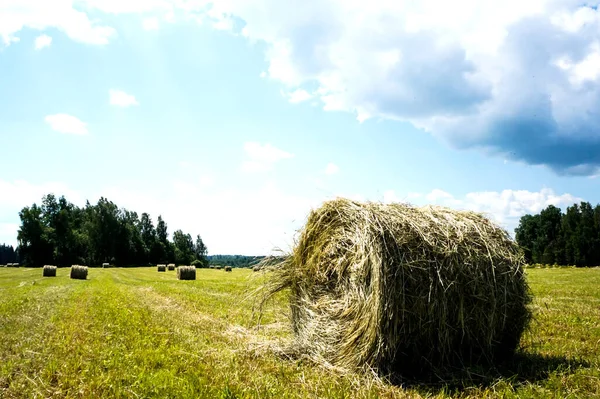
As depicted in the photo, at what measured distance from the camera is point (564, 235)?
84.1 metres

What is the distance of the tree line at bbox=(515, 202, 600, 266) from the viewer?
79250 mm

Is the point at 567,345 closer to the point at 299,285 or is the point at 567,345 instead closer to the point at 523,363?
the point at 523,363

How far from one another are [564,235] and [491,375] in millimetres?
93080

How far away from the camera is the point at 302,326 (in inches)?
277

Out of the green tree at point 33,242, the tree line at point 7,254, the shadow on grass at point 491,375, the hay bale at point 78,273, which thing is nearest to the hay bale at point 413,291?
the shadow on grass at point 491,375

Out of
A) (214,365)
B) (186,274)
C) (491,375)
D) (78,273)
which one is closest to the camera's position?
(491,375)

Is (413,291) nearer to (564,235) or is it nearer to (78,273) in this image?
(78,273)

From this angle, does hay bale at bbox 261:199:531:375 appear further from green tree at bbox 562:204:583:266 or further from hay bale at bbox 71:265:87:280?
green tree at bbox 562:204:583:266

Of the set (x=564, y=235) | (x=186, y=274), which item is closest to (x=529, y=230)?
Answer: (x=564, y=235)

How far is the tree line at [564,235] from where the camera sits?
7925cm

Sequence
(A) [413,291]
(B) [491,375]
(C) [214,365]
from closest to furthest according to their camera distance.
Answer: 1. (B) [491,375]
2. (A) [413,291]
3. (C) [214,365]

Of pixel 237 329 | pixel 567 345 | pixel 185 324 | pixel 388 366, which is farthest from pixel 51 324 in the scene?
pixel 567 345

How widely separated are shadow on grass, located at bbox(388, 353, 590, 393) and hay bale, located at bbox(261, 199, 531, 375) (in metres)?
0.21

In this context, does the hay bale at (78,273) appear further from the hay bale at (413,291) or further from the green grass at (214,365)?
the hay bale at (413,291)
